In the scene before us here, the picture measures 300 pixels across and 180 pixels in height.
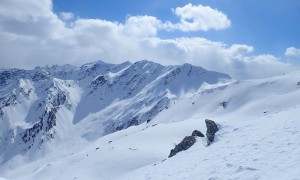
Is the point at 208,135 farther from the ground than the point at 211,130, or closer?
closer

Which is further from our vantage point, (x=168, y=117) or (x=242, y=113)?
(x=168, y=117)

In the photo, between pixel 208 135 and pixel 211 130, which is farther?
pixel 211 130

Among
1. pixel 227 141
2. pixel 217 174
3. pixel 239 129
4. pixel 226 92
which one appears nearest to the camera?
pixel 217 174

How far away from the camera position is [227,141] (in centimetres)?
3150

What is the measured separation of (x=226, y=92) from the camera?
170750 millimetres

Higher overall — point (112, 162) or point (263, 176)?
point (112, 162)

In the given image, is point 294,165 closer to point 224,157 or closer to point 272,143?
point 272,143

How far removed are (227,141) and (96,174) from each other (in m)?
38.2

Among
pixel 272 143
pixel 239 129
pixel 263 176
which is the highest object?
pixel 239 129

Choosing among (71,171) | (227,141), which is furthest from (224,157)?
(71,171)

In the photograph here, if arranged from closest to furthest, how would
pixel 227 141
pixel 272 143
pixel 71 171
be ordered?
pixel 272 143, pixel 227 141, pixel 71 171

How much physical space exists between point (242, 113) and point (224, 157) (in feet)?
355

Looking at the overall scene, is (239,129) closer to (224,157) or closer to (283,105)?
(224,157)

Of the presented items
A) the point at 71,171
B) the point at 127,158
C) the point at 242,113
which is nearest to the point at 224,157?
the point at 127,158
